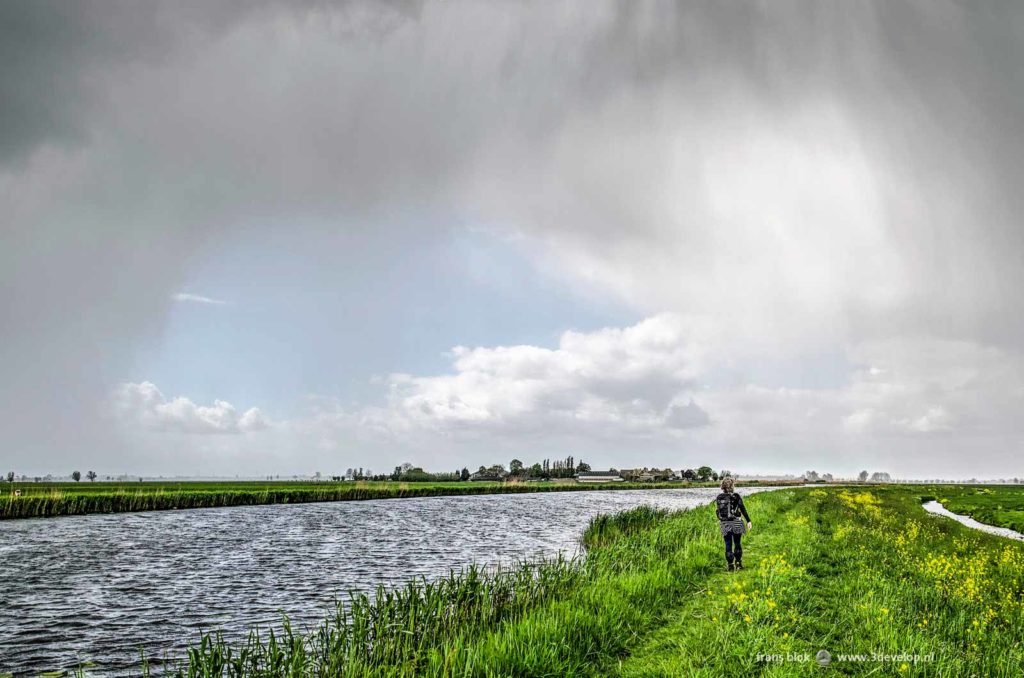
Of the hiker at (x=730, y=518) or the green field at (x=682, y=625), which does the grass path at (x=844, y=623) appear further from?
the hiker at (x=730, y=518)

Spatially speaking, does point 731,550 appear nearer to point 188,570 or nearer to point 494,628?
point 494,628

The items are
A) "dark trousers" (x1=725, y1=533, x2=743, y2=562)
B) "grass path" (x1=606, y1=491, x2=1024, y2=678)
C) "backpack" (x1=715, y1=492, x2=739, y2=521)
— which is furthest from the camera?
"dark trousers" (x1=725, y1=533, x2=743, y2=562)

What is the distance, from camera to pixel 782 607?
462 inches

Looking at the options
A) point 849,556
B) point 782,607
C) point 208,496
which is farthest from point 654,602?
point 208,496

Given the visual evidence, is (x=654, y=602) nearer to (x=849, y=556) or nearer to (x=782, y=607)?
(x=782, y=607)

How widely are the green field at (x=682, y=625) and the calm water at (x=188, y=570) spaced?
373 cm

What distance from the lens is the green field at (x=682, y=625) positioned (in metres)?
9.05

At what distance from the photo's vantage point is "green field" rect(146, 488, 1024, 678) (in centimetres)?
905

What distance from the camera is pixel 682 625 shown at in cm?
1144

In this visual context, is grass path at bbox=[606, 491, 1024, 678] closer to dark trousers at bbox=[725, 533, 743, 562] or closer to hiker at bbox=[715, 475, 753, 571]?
dark trousers at bbox=[725, 533, 743, 562]

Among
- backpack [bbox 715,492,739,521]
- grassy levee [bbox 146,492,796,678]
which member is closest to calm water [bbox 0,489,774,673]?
grassy levee [bbox 146,492,796,678]

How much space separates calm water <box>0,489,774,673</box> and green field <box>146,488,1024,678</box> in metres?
3.73

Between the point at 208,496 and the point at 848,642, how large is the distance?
252 ft

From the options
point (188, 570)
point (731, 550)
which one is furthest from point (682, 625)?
point (188, 570)
